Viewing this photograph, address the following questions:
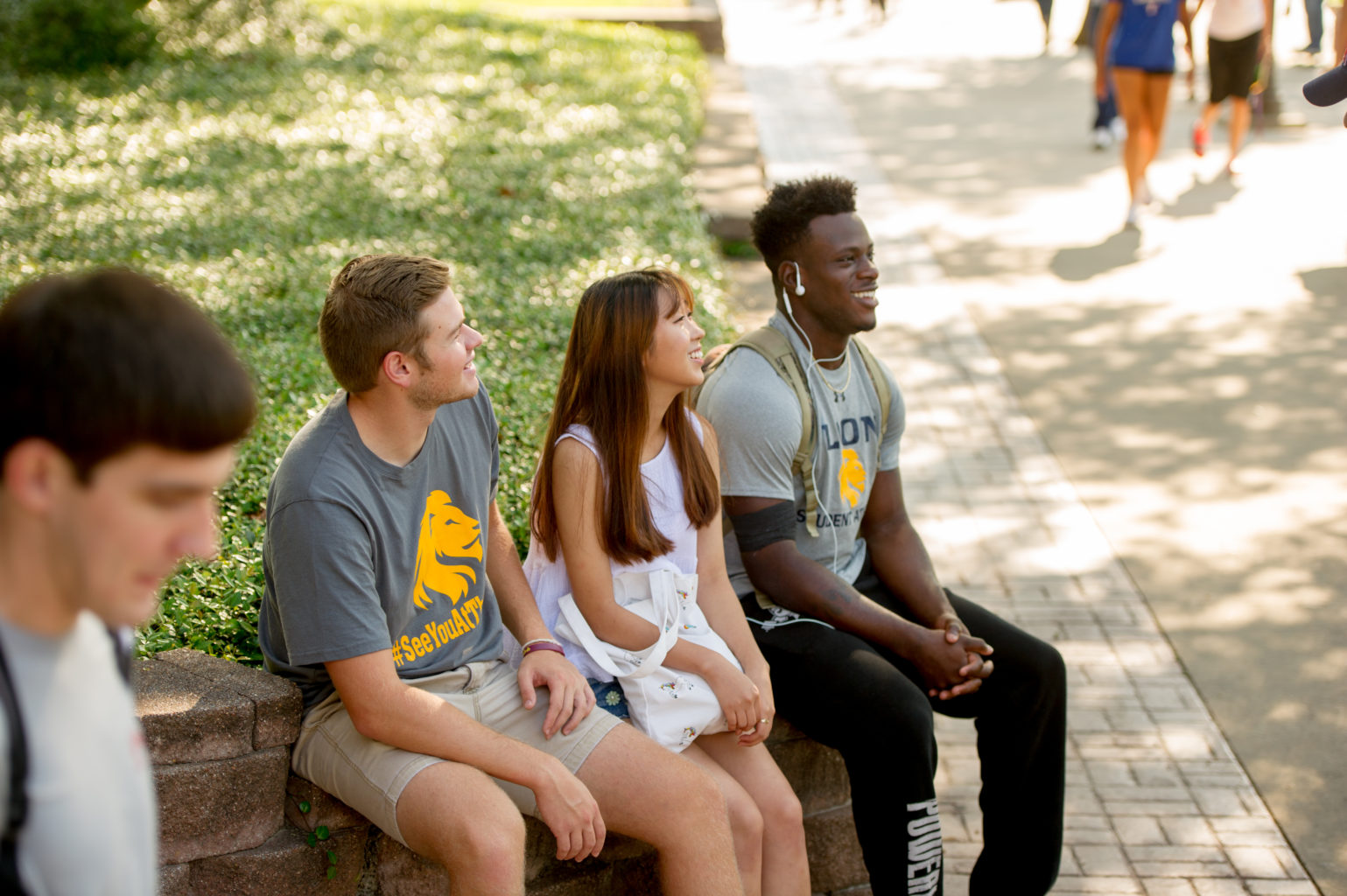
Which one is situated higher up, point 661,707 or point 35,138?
point 35,138

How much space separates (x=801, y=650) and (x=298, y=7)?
11921mm

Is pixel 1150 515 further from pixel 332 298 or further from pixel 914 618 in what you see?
pixel 332 298


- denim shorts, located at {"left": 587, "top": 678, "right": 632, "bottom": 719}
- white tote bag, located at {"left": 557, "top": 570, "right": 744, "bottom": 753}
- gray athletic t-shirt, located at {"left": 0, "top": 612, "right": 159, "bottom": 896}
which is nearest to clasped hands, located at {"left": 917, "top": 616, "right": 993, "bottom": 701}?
white tote bag, located at {"left": 557, "top": 570, "right": 744, "bottom": 753}

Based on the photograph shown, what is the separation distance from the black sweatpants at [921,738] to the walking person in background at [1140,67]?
21.4ft

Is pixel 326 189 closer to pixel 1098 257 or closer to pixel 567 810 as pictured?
pixel 1098 257

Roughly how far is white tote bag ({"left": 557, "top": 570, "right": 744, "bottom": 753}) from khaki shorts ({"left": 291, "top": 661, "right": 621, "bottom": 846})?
0.41 feet

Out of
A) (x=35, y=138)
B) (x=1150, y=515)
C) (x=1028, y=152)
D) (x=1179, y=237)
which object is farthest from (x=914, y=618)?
(x=1028, y=152)

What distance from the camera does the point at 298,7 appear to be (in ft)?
43.0

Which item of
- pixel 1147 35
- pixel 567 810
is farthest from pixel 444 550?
pixel 1147 35

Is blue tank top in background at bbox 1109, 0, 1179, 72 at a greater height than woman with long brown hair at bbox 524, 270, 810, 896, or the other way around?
blue tank top in background at bbox 1109, 0, 1179, 72

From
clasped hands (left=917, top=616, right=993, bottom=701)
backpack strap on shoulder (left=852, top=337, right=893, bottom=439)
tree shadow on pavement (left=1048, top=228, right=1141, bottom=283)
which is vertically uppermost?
backpack strap on shoulder (left=852, top=337, right=893, bottom=439)

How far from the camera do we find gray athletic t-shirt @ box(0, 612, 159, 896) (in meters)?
1.30

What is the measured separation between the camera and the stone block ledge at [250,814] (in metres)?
2.66

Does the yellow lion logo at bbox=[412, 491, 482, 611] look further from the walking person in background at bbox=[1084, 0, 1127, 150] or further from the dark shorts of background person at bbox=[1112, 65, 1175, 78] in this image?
the walking person in background at bbox=[1084, 0, 1127, 150]
